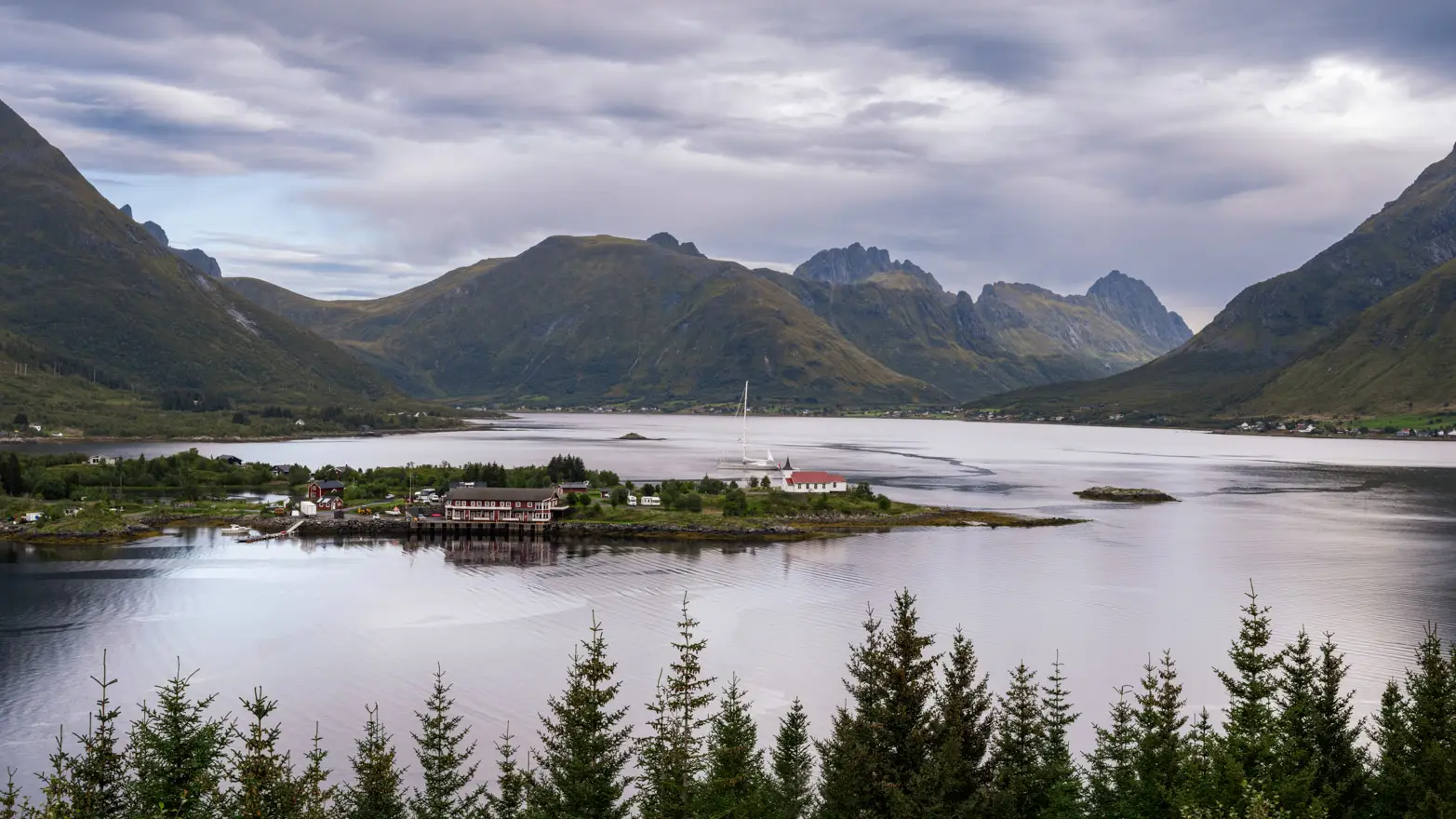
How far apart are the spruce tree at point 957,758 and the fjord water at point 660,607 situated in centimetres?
1204

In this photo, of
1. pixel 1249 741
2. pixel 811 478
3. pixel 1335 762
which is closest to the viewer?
pixel 1249 741

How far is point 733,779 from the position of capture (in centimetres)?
2291

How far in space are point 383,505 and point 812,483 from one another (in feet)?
139

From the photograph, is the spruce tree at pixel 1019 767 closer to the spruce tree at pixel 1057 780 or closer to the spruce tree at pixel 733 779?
the spruce tree at pixel 1057 780

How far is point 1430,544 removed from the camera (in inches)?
3221

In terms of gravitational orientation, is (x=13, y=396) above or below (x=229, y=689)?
above

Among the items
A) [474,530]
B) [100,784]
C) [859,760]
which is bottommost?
[474,530]

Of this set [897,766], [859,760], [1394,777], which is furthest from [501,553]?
[1394,777]

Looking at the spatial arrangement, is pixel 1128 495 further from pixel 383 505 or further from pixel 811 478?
pixel 383 505

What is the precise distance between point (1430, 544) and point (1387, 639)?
1546 inches

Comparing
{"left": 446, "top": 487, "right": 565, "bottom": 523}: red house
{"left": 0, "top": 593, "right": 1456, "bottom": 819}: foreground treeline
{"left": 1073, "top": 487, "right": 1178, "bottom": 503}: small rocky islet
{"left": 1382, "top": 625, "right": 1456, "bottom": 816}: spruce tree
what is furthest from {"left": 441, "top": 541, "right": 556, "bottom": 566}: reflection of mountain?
{"left": 1073, "top": 487, "right": 1178, "bottom": 503}: small rocky islet

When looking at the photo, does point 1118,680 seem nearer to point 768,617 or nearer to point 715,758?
point 768,617

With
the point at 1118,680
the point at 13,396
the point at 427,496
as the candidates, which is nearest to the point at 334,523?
the point at 427,496

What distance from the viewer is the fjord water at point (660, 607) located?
42.6 metres
